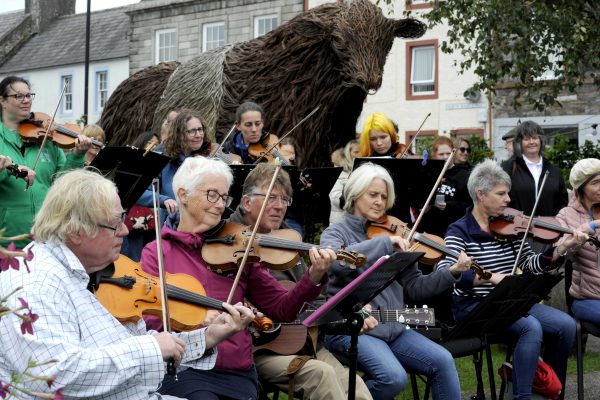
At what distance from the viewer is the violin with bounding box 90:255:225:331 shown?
3.48 m

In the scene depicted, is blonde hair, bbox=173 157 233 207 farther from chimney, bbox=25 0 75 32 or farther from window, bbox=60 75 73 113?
chimney, bbox=25 0 75 32

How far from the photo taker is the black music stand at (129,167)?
18.0 feet

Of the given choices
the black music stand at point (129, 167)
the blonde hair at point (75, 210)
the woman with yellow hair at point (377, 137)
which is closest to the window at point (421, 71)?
the woman with yellow hair at point (377, 137)

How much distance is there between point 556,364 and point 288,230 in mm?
2432

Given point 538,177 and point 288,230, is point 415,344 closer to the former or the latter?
point 288,230

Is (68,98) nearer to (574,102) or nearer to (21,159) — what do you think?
(574,102)

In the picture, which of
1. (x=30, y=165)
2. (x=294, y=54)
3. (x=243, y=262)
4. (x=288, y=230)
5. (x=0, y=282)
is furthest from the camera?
(x=294, y=54)

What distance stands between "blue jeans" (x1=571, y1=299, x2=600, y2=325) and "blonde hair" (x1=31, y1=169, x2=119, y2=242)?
4.08 m

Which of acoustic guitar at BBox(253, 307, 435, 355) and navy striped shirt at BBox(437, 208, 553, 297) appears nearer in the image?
acoustic guitar at BBox(253, 307, 435, 355)

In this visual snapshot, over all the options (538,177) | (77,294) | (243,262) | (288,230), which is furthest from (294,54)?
(77,294)

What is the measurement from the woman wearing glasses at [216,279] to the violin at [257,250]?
0.05 meters

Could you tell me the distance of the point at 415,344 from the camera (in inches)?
207

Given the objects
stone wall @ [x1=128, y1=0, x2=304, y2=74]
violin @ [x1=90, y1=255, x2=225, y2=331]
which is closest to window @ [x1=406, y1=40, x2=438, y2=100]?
stone wall @ [x1=128, y1=0, x2=304, y2=74]

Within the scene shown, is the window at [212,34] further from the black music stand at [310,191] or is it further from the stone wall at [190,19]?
the black music stand at [310,191]
